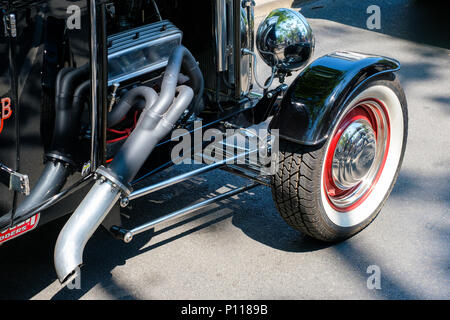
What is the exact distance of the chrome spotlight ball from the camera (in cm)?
313

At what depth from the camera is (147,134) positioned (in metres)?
2.33

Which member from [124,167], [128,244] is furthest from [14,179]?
[128,244]

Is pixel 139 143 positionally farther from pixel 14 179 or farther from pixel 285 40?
pixel 285 40

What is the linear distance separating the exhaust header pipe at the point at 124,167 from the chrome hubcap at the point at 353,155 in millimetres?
799

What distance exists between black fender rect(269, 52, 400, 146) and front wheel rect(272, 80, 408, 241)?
61 millimetres

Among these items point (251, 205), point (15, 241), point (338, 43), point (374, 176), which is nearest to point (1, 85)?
point (15, 241)

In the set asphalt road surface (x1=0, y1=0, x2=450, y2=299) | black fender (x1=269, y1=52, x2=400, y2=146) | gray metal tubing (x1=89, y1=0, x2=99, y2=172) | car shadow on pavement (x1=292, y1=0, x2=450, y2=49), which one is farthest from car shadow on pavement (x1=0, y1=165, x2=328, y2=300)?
car shadow on pavement (x1=292, y1=0, x2=450, y2=49)

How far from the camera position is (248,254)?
2.86 m

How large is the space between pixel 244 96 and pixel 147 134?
3.20ft

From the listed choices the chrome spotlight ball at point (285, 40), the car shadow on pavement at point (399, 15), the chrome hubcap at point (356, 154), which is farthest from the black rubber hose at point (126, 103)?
the car shadow on pavement at point (399, 15)

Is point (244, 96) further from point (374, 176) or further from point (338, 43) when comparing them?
point (338, 43)

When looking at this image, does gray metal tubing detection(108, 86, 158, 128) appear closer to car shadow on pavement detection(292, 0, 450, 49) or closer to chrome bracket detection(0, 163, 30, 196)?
chrome bracket detection(0, 163, 30, 196)

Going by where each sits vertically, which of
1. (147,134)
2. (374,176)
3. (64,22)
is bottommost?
(374,176)

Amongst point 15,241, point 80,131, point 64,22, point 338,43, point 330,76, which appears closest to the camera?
point 64,22
